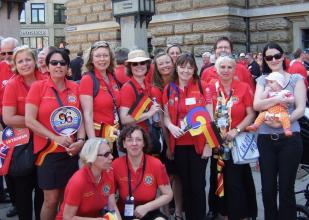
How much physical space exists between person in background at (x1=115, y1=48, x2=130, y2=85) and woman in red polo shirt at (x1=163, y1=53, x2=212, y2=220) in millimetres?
972

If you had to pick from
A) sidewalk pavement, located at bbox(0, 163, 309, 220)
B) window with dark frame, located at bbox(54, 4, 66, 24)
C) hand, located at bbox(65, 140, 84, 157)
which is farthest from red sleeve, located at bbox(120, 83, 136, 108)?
window with dark frame, located at bbox(54, 4, 66, 24)

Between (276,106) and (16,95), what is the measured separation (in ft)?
7.82

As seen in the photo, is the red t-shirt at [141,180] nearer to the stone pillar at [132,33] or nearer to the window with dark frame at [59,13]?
the stone pillar at [132,33]

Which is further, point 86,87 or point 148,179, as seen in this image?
point 86,87

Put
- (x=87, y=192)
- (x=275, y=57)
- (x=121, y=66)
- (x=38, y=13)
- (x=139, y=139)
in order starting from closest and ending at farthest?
(x=87, y=192), (x=139, y=139), (x=275, y=57), (x=121, y=66), (x=38, y=13)

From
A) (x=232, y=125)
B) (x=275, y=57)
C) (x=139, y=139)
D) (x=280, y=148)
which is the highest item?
(x=275, y=57)

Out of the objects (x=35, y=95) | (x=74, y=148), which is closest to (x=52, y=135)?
(x=74, y=148)

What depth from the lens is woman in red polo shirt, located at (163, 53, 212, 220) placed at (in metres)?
4.87

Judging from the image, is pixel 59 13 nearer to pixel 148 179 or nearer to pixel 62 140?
pixel 62 140

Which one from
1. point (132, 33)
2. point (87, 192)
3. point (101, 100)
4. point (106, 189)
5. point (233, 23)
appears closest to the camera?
point (87, 192)

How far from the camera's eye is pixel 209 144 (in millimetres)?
4789

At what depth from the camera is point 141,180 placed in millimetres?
4359

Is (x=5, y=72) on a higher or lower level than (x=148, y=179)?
higher

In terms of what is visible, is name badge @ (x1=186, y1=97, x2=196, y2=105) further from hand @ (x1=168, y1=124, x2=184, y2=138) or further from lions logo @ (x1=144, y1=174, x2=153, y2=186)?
lions logo @ (x1=144, y1=174, x2=153, y2=186)
